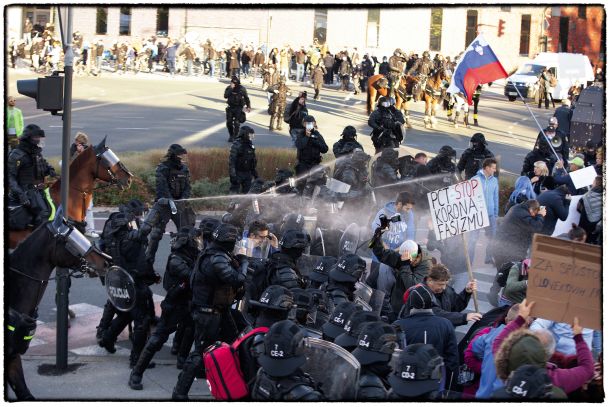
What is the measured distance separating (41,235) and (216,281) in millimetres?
1613

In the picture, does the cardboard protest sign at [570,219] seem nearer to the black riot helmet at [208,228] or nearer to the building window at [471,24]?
the black riot helmet at [208,228]

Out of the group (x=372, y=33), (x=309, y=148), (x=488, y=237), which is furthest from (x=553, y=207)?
(x=372, y=33)

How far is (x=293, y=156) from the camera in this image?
73.7ft

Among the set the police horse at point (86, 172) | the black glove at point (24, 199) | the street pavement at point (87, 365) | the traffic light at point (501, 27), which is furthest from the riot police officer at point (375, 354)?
the traffic light at point (501, 27)

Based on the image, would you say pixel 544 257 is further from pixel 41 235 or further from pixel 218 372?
pixel 41 235

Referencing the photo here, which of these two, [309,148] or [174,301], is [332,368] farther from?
[309,148]

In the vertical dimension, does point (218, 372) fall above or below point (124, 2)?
below

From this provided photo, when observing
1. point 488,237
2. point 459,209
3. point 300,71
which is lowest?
point 488,237

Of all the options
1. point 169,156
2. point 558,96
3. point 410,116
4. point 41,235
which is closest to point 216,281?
point 41,235

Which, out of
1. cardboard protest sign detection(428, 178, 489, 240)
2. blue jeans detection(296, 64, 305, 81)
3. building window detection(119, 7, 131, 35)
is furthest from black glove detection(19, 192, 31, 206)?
building window detection(119, 7, 131, 35)

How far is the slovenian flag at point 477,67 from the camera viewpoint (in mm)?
13906

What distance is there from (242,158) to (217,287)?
8930mm

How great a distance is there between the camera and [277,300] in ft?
26.4

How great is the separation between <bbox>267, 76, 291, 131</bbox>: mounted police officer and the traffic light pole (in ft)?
56.7
